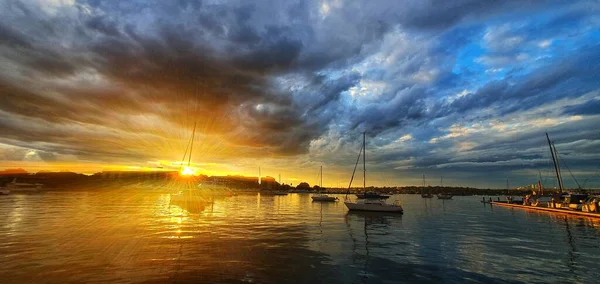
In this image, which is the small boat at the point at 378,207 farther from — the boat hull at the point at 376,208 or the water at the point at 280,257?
the water at the point at 280,257

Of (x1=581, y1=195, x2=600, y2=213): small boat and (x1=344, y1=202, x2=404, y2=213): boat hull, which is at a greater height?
(x1=581, y1=195, x2=600, y2=213): small boat

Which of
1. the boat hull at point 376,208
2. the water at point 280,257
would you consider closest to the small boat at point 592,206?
the boat hull at point 376,208

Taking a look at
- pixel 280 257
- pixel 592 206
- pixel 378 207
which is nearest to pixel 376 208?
pixel 378 207

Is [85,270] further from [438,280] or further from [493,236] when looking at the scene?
[493,236]

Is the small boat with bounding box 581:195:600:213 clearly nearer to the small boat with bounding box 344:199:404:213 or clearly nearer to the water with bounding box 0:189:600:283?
the small boat with bounding box 344:199:404:213

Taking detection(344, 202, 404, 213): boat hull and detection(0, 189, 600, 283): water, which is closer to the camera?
detection(0, 189, 600, 283): water

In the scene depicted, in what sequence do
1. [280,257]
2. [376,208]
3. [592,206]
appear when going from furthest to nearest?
[376,208] → [592,206] → [280,257]

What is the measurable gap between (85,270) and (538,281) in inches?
1016

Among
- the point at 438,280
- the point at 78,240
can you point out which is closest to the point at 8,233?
the point at 78,240

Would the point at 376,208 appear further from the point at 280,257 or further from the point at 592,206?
the point at 280,257

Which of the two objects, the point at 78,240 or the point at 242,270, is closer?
the point at 242,270

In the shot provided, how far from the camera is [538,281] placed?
17078 mm

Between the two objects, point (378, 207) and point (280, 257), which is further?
point (378, 207)

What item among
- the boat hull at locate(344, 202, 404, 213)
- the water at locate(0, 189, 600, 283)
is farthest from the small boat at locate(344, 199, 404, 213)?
the water at locate(0, 189, 600, 283)
